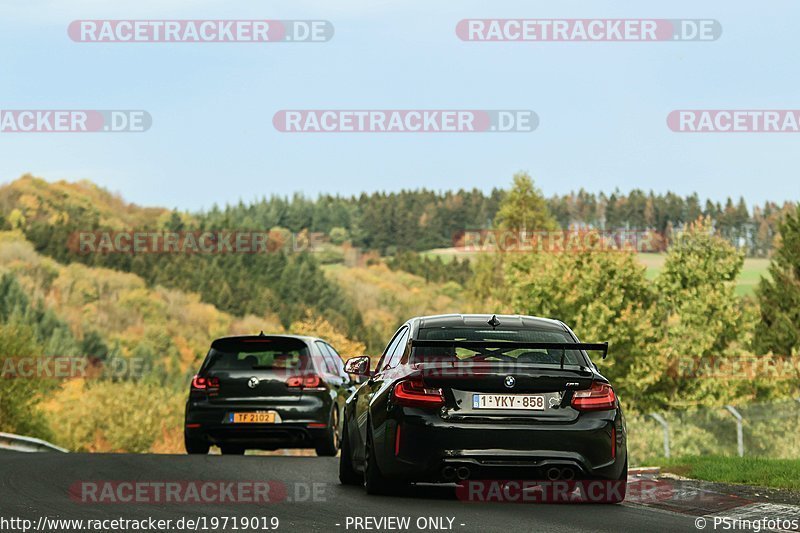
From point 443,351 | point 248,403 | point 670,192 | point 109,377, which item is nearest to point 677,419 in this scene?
point 248,403

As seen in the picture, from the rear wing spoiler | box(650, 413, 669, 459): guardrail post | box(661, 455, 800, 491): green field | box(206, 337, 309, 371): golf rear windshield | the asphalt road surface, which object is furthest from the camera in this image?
box(650, 413, 669, 459): guardrail post

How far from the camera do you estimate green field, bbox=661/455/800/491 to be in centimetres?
1257

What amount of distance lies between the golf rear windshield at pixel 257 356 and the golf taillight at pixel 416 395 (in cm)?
842

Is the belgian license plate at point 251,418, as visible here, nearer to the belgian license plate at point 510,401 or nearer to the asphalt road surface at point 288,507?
the asphalt road surface at point 288,507

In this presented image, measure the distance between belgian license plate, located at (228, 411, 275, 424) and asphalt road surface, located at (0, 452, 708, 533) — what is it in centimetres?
429

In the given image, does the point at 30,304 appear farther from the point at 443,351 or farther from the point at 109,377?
the point at 443,351

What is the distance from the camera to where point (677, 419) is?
98.0ft

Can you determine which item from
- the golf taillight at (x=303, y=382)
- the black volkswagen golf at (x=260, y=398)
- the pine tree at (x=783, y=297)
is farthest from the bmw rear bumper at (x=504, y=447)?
the pine tree at (x=783, y=297)

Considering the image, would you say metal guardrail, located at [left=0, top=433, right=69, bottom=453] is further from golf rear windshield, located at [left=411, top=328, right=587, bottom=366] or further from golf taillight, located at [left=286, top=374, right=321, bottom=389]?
golf rear windshield, located at [left=411, top=328, right=587, bottom=366]

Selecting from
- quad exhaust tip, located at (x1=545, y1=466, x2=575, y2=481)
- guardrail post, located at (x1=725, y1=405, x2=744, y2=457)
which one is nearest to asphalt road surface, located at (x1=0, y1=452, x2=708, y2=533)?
quad exhaust tip, located at (x1=545, y1=466, x2=575, y2=481)

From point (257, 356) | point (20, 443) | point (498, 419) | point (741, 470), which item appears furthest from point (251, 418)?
point (20, 443)

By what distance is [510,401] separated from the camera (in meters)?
10.3

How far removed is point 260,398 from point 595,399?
912 centimetres

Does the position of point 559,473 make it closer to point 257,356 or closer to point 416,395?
point 416,395
